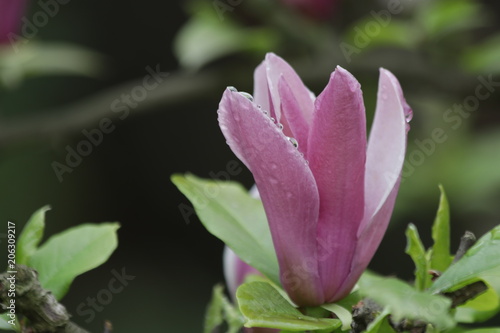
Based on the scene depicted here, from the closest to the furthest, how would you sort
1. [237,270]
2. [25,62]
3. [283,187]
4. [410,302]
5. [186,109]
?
[410,302]
[283,187]
[237,270]
[25,62]
[186,109]

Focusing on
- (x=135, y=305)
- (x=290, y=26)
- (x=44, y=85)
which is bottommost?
(x=135, y=305)

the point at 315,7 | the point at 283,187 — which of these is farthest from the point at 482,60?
the point at 283,187

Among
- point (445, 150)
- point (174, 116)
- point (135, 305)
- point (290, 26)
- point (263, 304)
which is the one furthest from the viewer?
point (174, 116)

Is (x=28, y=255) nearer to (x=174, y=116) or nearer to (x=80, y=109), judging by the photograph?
(x=80, y=109)

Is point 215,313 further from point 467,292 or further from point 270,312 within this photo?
point 467,292

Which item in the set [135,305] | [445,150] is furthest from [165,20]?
[445,150]

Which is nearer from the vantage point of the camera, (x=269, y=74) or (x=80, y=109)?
(x=269, y=74)

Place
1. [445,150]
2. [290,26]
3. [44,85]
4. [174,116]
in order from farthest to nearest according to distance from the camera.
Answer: [174,116] → [44,85] → [445,150] → [290,26]

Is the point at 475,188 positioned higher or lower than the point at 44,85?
lower
